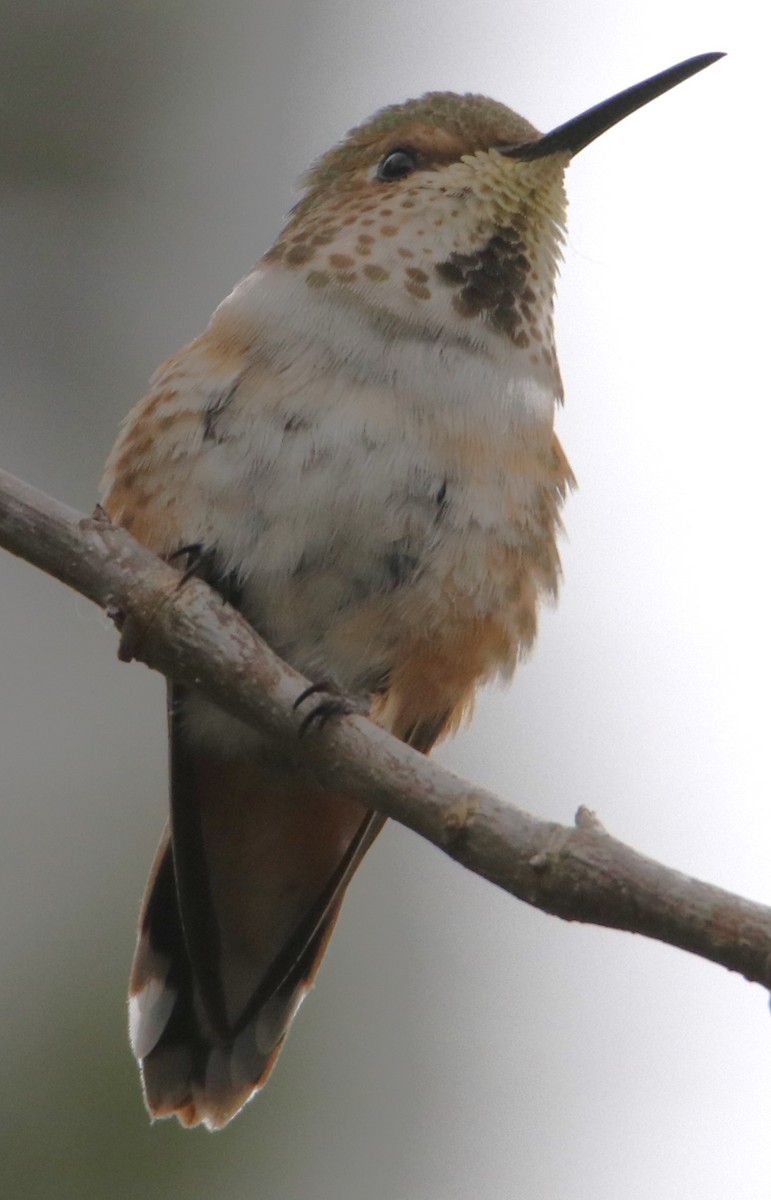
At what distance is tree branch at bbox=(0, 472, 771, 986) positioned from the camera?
2.21 m

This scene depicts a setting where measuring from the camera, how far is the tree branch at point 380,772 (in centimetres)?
221

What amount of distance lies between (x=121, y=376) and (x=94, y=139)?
5.37 feet

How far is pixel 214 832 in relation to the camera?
12.7 feet

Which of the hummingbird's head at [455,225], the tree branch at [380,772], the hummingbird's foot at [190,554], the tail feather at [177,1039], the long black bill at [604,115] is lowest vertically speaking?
the tail feather at [177,1039]

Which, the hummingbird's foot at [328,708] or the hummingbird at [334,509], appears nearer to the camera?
the hummingbird's foot at [328,708]

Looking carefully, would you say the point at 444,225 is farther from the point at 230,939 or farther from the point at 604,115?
the point at 230,939

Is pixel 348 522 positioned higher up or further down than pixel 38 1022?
higher up

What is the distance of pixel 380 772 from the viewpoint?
262cm

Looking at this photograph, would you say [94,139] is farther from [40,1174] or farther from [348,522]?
[348,522]

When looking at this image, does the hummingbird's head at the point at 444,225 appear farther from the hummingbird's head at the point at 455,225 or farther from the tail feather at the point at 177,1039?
the tail feather at the point at 177,1039

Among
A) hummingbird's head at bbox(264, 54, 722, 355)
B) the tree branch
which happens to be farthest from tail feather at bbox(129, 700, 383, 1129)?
hummingbird's head at bbox(264, 54, 722, 355)

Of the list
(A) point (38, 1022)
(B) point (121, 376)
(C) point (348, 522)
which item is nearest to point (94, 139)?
(B) point (121, 376)

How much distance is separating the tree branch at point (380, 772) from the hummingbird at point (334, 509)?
49cm

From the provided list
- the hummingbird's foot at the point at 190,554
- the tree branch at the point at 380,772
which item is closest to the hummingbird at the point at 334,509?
the hummingbird's foot at the point at 190,554
